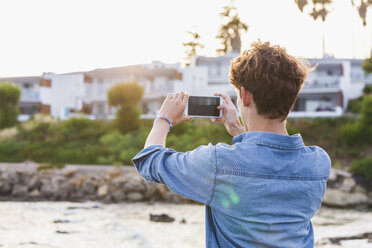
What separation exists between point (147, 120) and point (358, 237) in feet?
43.0

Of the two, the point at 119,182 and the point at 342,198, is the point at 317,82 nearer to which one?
the point at 342,198

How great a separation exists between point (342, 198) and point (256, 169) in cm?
1220

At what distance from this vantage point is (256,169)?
42.8 inches

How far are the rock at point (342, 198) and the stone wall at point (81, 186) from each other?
4173 mm

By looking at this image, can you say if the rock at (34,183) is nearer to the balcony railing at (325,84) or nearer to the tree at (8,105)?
the tree at (8,105)

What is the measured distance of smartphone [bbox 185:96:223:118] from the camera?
143 cm

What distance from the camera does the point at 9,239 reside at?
304 inches

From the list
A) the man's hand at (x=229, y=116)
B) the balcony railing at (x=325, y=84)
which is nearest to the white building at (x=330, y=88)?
Answer: the balcony railing at (x=325, y=84)

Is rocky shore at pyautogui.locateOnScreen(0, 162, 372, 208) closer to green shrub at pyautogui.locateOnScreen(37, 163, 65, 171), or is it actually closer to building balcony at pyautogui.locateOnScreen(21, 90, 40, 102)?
green shrub at pyautogui.locateOnScreen(37, 163, 65, 171)

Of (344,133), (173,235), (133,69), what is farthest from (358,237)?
(133,69)

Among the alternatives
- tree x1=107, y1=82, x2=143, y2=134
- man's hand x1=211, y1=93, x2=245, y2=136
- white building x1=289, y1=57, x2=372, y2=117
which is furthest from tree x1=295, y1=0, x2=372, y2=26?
man's hand x1=211, y1=93, x2=245, y2=136

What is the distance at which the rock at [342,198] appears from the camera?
39.8ft

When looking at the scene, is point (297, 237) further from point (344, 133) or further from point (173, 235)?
point (344, 133)

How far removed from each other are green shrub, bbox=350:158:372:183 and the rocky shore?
1.43 feet
